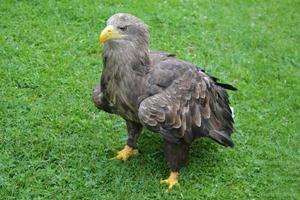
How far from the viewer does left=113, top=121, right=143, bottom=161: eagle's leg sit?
5773 mm

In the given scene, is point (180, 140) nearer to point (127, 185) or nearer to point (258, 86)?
point (127, 185)

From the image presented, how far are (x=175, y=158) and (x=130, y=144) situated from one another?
653 millimetres

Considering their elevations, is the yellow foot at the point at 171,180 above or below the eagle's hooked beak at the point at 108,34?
below

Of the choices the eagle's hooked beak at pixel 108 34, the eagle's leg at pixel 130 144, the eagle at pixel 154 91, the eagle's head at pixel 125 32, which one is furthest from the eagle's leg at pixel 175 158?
the eagle's hooked beak at pixel 108 34

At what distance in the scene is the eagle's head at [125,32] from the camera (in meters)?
4.93

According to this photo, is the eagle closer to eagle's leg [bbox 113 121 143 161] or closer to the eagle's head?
the eagle's head

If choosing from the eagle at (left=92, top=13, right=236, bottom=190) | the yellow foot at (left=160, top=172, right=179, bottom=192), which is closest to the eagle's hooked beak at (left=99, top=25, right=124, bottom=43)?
the eagle at (left=92, top=13, right=236, bottom=190)

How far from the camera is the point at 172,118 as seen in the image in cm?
515

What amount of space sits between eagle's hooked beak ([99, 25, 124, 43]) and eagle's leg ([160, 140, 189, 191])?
120 cm

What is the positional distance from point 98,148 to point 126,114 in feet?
2.62

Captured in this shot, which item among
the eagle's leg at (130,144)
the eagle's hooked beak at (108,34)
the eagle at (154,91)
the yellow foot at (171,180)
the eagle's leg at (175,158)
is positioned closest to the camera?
the eagle's hooked beak at (108,34)

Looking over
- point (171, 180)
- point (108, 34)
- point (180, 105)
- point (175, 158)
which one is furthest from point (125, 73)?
point (171, 180)

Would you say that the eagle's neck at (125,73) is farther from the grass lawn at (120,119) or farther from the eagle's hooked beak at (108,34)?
the grass lawn at (120,119)

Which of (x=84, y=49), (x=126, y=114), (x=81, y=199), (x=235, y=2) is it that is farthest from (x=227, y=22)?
(x=81, y=199)
